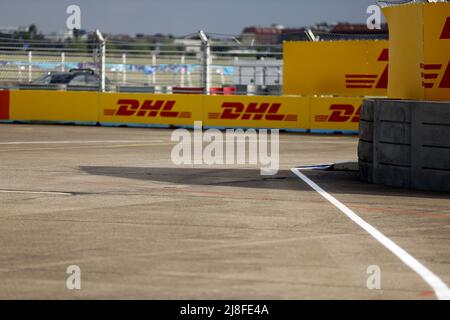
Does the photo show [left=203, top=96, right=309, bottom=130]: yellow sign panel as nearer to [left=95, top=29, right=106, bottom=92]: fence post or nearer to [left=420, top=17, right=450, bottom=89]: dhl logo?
[left=95, top=29, right=106, bottom=92]: fence post

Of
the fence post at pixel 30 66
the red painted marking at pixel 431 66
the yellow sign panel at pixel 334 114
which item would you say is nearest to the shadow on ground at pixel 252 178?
the red painted marking at pixel 431 66

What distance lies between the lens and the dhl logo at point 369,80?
30094 mm

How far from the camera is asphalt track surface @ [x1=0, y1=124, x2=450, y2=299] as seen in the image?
7938mm

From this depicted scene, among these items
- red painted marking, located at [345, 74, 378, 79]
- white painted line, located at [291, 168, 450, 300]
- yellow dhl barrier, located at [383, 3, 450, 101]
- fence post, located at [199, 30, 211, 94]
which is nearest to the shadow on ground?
white painted line, located at [291, 168, 450, 300]

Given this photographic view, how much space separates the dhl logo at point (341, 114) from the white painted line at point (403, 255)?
15373 millimetres

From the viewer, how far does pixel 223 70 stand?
3612cm

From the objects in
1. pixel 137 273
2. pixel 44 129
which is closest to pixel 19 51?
pixel 44 129

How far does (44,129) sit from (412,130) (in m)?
15.9

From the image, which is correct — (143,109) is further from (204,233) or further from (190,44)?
(204,233)

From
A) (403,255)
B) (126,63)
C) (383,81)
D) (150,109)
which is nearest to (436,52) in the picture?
(403,255)

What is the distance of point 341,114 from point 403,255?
20527 millimetres
